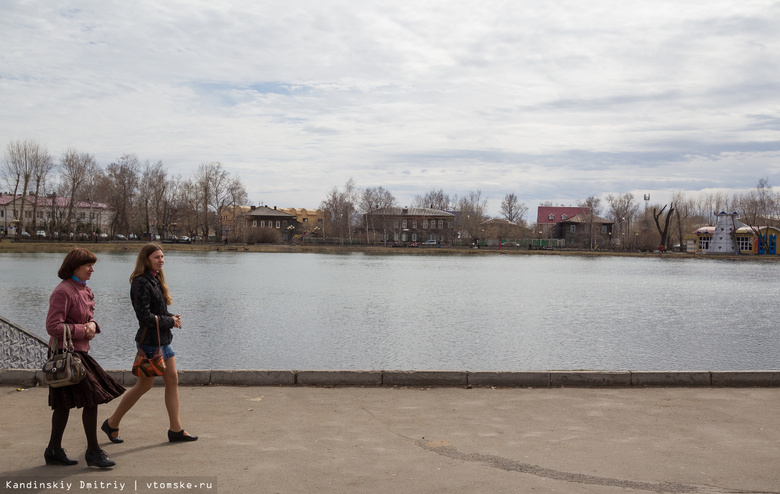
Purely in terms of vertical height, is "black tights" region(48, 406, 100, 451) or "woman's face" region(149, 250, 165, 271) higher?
"woman's face" region(149, 250, 165, 271)

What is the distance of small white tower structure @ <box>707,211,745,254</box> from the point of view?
10344 cm

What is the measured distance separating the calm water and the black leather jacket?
10541 mm

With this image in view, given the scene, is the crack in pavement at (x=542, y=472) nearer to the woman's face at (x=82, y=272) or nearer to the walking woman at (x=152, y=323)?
the walking woman at (x=152, y=323)

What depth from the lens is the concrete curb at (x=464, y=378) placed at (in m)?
8.79

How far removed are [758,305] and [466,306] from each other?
661 inches

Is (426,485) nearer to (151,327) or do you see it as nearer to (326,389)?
(151,327)

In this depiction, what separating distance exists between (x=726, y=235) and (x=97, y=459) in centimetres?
11185

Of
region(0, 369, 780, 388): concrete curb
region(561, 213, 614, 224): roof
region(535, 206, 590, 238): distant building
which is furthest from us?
Result: region(535, 206, 590, 238): distant building

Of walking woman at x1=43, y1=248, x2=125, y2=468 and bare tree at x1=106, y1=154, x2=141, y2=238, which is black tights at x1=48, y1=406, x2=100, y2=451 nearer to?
walking woman at x1=43, y1=248, x2=125, y2=468

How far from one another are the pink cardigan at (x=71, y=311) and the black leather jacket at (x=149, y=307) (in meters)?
0.45

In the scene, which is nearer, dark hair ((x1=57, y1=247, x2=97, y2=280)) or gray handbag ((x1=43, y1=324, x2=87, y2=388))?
gray handbag ((x1=43, y1=324, x2=87, y2=388))

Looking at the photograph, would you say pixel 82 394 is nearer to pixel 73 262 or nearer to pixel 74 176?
pixel 73 262

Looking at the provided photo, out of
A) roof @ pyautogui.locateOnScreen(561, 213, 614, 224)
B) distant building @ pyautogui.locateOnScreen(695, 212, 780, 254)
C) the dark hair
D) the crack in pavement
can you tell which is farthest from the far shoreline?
the crack in pavement

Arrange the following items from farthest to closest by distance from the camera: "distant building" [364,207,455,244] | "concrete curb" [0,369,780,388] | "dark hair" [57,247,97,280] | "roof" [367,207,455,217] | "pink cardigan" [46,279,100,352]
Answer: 1. "roof" [367,207,455,217]
2. "distant building" [364,207,455,244]
3. "concrete curb" [0,369,780,388]
4. "dark hair" [57,247,97,280]
5. "pink cardigan" [46,279,100,352]
